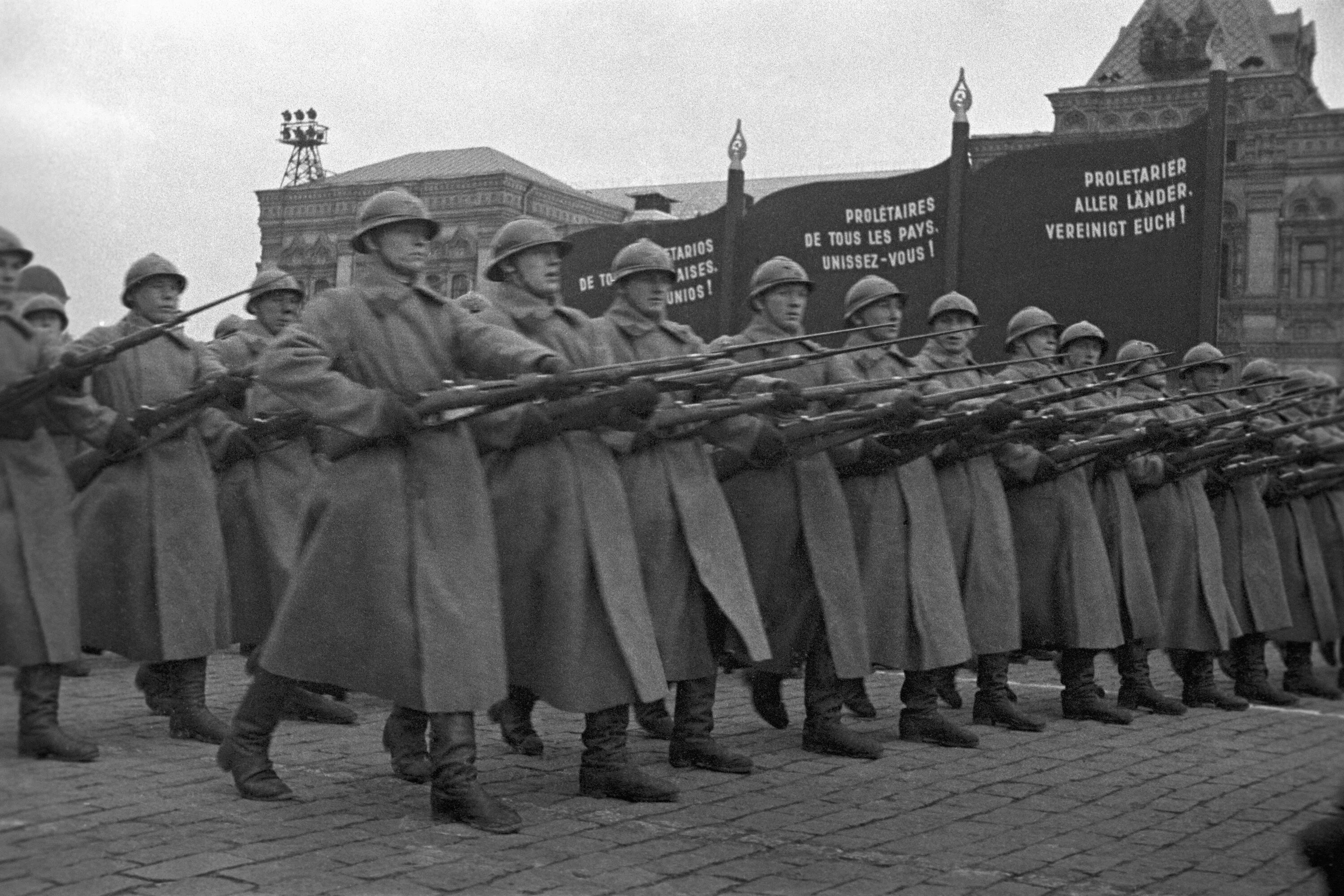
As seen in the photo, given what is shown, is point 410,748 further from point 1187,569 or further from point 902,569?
point 1187,569

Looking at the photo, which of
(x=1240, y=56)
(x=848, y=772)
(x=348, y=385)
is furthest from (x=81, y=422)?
(x=1240, y=56)

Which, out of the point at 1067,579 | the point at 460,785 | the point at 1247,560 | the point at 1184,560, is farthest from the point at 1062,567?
the point at 460,785

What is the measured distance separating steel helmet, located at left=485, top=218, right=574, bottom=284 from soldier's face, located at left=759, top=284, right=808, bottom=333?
1363 mm

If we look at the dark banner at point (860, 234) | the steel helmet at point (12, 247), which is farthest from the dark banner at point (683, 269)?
the steel helmet at point (12, 247)

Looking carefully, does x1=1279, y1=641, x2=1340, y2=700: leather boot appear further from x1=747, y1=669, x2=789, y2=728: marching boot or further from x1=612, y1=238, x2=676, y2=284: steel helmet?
x1=612, y1=238, x2=676, y2=284: steel helmet

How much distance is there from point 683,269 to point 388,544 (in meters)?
7.96

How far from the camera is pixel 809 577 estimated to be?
696 centimetres

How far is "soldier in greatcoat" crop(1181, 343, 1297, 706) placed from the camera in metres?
9.44

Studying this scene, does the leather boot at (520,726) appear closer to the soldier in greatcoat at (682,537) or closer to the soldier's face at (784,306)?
the soldier in greatcoat at (682,537)

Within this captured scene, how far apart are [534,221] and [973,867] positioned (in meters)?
2.65

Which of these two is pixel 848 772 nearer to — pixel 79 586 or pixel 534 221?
Result: pixel 534 221

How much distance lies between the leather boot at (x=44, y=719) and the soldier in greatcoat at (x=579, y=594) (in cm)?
134

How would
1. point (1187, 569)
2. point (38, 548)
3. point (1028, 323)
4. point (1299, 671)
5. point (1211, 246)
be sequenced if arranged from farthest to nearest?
point (1299, 671)
point (1211, 246)
point (1187, 569)
point (1028, 323)
point (38, 548)

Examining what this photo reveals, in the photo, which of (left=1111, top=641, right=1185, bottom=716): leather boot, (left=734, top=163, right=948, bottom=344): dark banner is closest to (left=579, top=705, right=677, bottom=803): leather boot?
(left=1111, top=641, right=1185, bottom=716): leather boot
